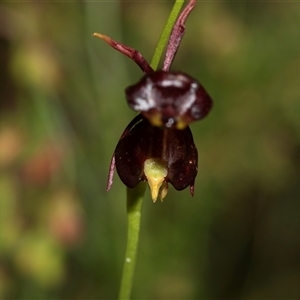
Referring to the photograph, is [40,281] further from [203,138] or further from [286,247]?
[286,247]

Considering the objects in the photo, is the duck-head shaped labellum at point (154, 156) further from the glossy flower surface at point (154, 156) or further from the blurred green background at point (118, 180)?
the blurred green background at point (118, 180)

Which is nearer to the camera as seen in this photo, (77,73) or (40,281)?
(40,281)

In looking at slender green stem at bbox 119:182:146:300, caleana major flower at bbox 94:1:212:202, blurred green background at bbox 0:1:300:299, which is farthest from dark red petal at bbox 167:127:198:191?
blurred green background at bbox 0:1:300:299

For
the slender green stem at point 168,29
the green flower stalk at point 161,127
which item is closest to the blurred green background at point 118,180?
the green flower stalk at point 161,127

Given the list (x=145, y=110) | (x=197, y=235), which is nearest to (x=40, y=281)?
(x=197, y=235)

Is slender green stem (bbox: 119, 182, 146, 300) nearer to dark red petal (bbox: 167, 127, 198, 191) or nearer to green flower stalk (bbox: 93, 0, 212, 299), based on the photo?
green flower stalk (bbox: 93, 0, 212, 299)

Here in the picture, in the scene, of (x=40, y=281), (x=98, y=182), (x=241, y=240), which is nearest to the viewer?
(x=40, y=281)

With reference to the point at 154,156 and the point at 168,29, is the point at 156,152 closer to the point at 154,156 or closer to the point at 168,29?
the point at 154,156
